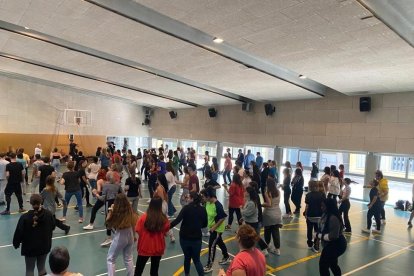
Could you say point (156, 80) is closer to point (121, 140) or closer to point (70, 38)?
point (70, 38)

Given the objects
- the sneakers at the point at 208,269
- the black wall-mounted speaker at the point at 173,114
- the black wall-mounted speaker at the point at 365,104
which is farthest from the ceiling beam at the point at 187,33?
the black wall-mounted speaker at the point at 173,114

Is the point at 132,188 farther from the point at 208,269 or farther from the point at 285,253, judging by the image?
the point at 285,253

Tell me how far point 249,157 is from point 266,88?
3.63 meters

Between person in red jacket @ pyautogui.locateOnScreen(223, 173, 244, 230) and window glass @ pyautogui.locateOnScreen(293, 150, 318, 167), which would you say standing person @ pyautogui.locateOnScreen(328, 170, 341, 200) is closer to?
person in red jacket @ pyautogui.locateOnScreen(223, 173, 244, 230)

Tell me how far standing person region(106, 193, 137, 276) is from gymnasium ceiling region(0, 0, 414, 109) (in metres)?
4.14

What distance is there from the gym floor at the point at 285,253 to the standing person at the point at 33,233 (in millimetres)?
1395

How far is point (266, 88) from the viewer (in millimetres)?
12648

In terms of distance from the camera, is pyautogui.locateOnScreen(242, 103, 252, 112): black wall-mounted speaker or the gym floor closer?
the gym floor

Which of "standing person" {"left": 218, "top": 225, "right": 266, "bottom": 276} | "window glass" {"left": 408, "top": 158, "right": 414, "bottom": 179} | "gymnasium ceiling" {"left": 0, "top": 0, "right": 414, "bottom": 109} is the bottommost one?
"standing person" {"left": 218, "top": 225, "right": 266, "bottom": 276}

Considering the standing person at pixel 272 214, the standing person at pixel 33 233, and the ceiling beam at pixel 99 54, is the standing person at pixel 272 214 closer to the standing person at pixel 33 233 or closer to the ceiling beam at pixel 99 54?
the standing person at pixel 33 233

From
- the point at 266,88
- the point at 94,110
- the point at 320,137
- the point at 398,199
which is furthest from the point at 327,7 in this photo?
the point at 94,110

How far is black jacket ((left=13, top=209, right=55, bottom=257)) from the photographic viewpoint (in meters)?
3.69

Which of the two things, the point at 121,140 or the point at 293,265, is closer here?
the point at 293,265

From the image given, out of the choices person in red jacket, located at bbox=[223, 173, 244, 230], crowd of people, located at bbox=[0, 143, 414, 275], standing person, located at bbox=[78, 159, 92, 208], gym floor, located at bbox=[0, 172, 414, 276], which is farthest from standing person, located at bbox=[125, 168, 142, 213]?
person in red jacket, located at bbox=[223, 173, 244, 230]
